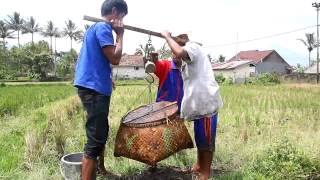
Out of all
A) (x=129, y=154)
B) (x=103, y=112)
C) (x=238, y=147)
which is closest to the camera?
(x=103, y=112)

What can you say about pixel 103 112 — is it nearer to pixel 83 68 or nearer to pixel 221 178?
pixel 83 68

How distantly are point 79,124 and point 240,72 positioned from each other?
2043 inches

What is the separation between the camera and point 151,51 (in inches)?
183

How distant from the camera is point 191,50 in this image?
3865mm

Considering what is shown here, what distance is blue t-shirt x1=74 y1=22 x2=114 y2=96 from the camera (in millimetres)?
3686

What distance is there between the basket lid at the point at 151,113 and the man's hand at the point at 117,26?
2.67ft

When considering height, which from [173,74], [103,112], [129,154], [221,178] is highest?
[173,74]

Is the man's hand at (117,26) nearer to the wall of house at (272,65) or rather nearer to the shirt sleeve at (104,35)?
the shirt sleeve at (104,35)

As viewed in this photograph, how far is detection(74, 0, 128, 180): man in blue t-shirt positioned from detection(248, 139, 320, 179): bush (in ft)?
5.31

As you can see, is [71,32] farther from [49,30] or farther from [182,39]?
[182,39]

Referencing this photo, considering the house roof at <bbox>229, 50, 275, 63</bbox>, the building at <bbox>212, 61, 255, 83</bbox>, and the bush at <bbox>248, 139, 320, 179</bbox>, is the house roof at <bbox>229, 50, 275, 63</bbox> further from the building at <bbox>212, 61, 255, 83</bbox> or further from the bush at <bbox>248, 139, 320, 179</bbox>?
the bush at <bbox>248, 139, 320, 179</bbox>

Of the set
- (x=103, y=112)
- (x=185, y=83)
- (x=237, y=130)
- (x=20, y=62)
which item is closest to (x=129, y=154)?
(x=103, y=112)

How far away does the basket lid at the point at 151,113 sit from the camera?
159 inches

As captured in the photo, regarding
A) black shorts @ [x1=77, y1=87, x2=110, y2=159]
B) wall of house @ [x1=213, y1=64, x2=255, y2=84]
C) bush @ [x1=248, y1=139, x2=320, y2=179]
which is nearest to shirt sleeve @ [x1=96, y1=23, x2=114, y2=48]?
black shorts @ [x1=77, y1=87, x2=110, y2=159]
